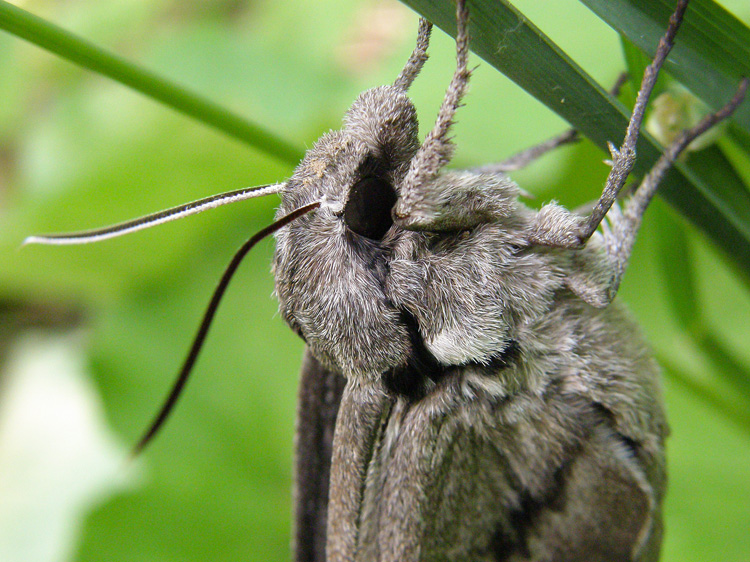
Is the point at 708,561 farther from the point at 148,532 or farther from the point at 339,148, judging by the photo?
the point at 148,532

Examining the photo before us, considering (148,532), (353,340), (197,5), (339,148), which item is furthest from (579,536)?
(197,5)

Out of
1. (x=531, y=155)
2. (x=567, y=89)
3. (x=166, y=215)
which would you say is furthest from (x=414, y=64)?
(x=166, y=215)

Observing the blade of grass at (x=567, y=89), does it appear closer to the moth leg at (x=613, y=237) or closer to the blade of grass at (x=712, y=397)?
the moth leg at (x=613, y=237)

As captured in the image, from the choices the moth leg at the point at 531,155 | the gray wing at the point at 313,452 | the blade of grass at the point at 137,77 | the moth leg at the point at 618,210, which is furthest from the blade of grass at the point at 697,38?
the gray wing at the point at 313,452

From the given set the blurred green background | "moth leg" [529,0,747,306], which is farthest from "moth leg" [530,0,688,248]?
the blurred green background

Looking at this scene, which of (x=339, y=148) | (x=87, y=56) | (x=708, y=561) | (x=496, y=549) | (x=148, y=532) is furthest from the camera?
(x=148, y=532)

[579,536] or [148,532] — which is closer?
[579,536]

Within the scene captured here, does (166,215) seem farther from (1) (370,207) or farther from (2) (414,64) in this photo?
(2) (414,64)
